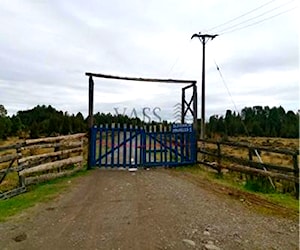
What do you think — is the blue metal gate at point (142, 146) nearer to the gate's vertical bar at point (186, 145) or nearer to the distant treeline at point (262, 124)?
the gate's vertical bar at point (186, 145)

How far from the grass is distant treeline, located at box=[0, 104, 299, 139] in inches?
197

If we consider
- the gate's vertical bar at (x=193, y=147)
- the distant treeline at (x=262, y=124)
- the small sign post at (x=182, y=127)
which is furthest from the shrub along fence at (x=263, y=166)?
the distant treeline at (x=262, y=124)

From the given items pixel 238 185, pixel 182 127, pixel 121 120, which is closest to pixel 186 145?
pixel 182 127

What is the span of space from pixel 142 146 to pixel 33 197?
5180mm

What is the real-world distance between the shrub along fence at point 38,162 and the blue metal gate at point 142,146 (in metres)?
0.73

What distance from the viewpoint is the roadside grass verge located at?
7.49 meters

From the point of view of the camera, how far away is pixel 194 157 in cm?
1327

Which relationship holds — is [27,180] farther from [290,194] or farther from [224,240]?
[290,194]

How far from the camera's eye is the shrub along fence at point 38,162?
27.7 feet

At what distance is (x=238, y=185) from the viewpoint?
9.46 metres

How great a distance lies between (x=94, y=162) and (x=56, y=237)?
274 inches

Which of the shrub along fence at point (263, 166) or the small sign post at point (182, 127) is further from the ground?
the small sign post at point (182, 127)

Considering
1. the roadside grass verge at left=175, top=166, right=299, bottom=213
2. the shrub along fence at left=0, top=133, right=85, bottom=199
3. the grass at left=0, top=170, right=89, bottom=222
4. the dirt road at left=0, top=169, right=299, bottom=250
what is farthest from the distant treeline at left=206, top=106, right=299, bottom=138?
the dirt road at left=0, top=169, right=299, bottom=250

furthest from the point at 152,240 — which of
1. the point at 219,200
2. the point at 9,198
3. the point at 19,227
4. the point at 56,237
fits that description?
the point at 9,198
